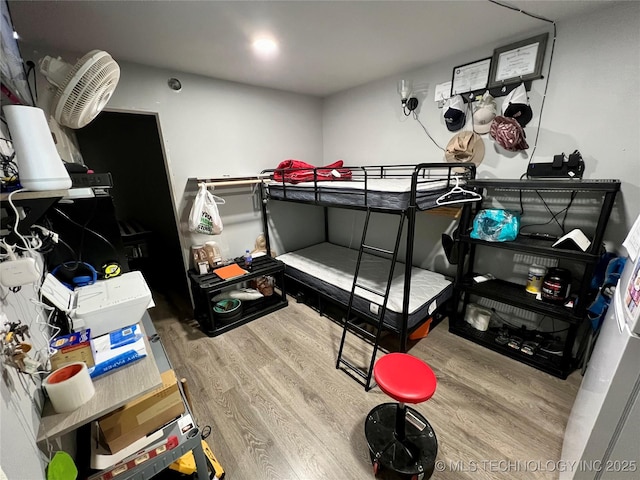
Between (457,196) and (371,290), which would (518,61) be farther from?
(371,290)

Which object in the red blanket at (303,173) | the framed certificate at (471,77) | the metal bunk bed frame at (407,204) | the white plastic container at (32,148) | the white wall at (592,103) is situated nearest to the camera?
the white plastic container at (32,148)

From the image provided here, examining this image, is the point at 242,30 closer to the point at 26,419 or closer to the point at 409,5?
the point at 409,5

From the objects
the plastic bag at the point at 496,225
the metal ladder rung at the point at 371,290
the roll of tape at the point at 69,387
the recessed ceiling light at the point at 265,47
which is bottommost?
the metal ladder rung at the point at 371,290

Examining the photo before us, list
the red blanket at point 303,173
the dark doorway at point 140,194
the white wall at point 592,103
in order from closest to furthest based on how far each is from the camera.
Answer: the white wall at point 592,103
the red blanket at point 303,173
the dark doorway at point 140,194

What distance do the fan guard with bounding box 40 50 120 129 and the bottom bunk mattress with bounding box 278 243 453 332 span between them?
2.01m

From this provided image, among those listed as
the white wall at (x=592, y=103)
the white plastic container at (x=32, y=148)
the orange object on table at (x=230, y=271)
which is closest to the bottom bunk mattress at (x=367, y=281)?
the orange object on table at (x=230, y=271)

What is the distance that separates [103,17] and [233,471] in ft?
8.60

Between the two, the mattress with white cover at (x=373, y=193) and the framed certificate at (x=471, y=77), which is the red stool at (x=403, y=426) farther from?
the framed certificate at (x=471, y=77)

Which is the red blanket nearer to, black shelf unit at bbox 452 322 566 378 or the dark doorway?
the dark doorway

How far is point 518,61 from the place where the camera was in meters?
1.85

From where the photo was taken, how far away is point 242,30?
1649 mm

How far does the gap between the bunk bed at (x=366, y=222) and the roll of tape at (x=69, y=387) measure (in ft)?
5.11

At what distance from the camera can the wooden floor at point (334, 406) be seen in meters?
1.35

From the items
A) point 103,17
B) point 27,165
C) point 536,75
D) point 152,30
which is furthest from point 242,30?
point 536,75
